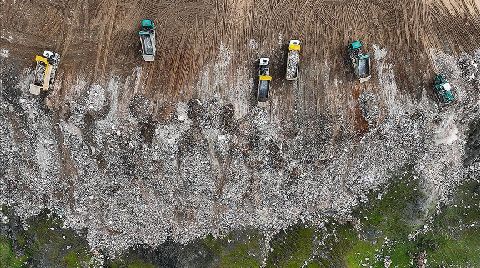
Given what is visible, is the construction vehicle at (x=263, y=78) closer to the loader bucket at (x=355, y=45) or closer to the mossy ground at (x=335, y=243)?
the loader bucket at (x=355, y=45)

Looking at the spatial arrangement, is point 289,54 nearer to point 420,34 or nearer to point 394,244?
point 420,34

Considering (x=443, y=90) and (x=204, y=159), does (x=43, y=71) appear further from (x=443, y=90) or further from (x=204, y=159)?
(x=443, y=90)

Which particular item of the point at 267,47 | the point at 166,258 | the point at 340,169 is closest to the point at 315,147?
the point at 340,169

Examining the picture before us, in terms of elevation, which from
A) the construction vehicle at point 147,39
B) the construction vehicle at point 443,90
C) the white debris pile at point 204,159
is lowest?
the white debris pile at point 204,159

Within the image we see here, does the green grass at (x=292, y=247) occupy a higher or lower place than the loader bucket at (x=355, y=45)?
lower

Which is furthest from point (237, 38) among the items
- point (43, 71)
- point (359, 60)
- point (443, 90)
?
point (443, 90)

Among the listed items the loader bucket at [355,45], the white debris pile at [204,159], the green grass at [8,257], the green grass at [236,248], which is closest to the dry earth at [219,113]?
the white debris pile at [204,159]
